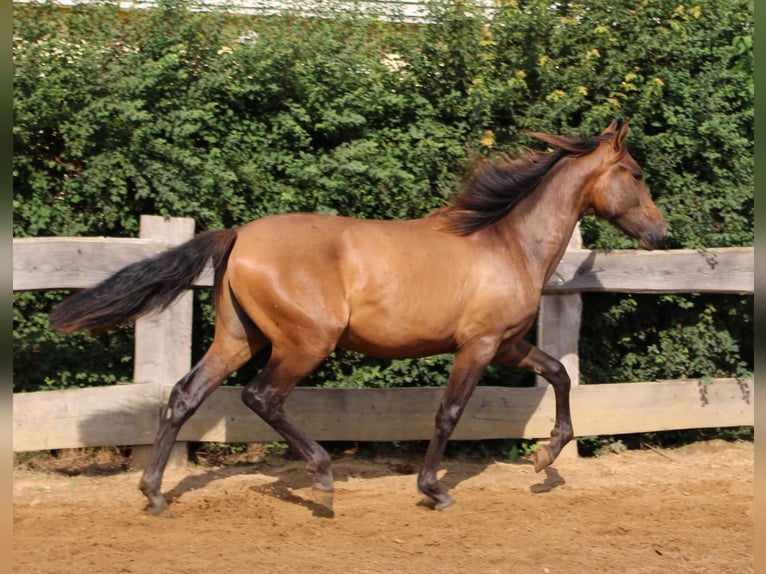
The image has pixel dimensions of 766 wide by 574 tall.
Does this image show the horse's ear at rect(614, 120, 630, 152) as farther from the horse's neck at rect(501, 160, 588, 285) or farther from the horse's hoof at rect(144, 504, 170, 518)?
the horse's hoof at rect(144, 504, 170, 518)

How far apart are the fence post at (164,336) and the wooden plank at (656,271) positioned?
266 cm

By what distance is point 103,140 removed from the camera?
20.5ft

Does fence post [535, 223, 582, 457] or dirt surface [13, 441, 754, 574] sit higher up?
fence post [535, 223, 582, 457]

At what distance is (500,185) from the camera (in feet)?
18.8

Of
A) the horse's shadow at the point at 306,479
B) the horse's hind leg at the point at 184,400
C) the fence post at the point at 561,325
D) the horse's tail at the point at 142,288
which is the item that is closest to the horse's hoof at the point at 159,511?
the horse's hind leg at the point at 184,400

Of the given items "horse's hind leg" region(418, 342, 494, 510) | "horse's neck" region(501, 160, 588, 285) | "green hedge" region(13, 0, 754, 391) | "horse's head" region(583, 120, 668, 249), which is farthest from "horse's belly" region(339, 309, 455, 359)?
"horse's head" region(583, 120, 668, 249)

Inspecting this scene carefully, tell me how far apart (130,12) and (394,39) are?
7.00ft

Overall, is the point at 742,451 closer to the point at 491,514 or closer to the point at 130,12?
the point at 491,514

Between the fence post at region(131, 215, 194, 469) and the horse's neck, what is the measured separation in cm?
226

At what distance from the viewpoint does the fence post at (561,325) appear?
658 centimetres

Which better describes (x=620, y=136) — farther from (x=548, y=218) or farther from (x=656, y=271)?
(x=656, y=271)

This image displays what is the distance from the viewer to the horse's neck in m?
5.62

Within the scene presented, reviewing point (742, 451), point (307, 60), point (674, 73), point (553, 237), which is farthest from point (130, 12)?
point (742, 451)

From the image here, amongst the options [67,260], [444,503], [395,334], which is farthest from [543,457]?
[67,260]
